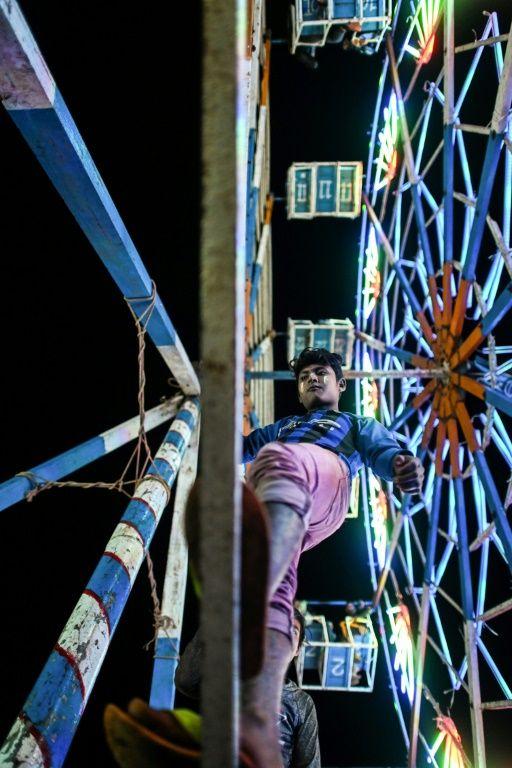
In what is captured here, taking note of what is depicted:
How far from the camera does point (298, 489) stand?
8.15 ft

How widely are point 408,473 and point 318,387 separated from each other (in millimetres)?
1393

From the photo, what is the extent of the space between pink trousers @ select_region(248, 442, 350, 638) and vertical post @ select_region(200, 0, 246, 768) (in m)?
0.90

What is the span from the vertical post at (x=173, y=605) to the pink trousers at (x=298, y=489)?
122cm

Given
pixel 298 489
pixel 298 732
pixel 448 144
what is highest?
pixel 448 144

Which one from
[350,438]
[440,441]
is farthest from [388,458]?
[440,441]

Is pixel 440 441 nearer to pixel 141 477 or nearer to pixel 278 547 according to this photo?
pixel 141 477

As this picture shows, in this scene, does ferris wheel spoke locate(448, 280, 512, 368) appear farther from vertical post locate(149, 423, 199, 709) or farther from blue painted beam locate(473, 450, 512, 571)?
vertical post locate(149, 423, 199, 709)

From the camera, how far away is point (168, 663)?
519cm

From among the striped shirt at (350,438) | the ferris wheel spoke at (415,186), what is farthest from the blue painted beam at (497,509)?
the striped shirt at (350,438)

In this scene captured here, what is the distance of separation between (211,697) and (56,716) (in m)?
1.89

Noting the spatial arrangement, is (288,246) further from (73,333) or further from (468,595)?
(468,595)

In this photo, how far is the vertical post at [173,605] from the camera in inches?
200

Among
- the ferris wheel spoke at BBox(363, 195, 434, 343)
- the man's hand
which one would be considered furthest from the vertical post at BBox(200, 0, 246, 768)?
the ferris wheel spoke at BBox(363, 195, 434, 343)

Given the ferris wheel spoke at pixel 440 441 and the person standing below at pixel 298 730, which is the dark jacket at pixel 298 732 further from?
the ferris wheel spoke at pixel 440 441
